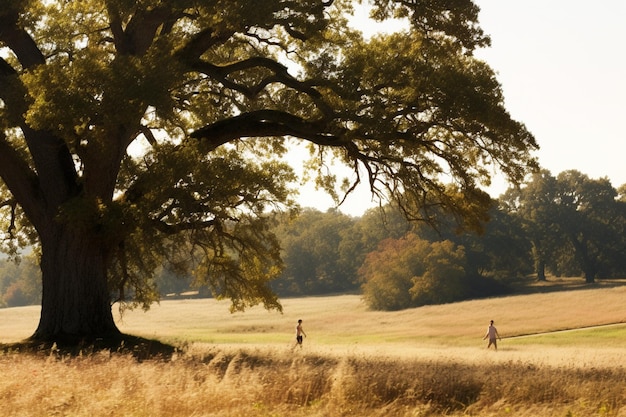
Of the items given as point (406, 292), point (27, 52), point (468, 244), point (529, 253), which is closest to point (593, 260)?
point (529, 253)

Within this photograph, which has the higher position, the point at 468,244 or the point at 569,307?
the point at 468,244

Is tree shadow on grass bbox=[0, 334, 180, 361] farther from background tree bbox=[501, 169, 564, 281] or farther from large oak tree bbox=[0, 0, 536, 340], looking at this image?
background tree bbox=[501, 169, 564, 281]

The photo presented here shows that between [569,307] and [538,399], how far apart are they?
54501 millimetres

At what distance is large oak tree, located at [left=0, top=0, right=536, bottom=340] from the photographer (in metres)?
17.6

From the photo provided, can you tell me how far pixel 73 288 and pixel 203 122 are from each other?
23.2ft

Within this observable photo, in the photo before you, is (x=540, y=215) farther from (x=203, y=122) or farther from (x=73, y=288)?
(x=73, y=288)

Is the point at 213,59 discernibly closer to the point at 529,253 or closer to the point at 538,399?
the point at 538,399

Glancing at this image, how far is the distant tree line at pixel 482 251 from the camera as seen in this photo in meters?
85.4

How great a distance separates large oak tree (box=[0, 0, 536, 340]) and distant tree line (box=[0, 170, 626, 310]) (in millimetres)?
57510

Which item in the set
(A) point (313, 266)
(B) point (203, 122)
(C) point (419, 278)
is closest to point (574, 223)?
(C) point (419, 278)

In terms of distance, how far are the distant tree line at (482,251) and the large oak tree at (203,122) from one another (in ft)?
189

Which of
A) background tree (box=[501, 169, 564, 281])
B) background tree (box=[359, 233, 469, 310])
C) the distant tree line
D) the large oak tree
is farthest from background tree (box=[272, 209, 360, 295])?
the large oak tree

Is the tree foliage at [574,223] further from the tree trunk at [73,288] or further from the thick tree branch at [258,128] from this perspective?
the tree trunk at [73,288]

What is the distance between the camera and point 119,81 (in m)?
17.0
